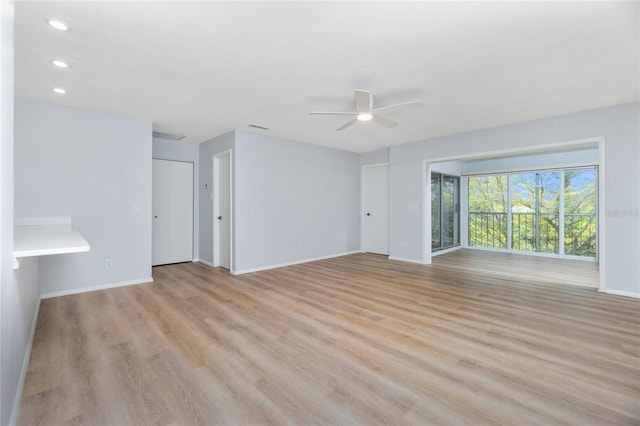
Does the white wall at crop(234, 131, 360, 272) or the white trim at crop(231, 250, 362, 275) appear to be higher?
the white wall at crop(234, 131, 360, 272)

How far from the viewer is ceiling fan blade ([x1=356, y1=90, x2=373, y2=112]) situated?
2881mm

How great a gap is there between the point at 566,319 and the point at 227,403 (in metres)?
3.36

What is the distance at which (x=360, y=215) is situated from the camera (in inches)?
287

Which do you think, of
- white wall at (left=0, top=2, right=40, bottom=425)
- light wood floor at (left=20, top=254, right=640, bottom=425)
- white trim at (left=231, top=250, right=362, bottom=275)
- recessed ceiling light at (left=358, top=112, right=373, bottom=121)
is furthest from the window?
white wall at (left=0, top=2, right=40, bottom=425)

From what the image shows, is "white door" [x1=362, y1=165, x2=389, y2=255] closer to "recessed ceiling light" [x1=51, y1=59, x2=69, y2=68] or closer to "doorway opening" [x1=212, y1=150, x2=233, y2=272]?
"doorway opening" [x1=212, y1=150, x2=233, y2=272]

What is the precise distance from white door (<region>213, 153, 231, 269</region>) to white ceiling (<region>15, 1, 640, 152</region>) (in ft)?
4.98

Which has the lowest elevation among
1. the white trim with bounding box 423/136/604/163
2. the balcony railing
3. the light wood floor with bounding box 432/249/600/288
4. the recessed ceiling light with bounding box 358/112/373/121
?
the light wood floor with bounding box 432/249/600/288

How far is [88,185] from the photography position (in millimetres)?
3877

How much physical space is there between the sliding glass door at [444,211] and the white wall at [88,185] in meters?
5.96

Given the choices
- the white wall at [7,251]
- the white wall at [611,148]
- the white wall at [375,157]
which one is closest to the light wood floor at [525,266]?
the white wall at [611,148]

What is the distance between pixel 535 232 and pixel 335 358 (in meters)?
6.99

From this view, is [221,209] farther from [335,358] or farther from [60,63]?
[335,358]

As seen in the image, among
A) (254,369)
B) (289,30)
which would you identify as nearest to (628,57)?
(289,30)

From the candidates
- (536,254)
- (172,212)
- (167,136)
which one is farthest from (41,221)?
(536,254)
